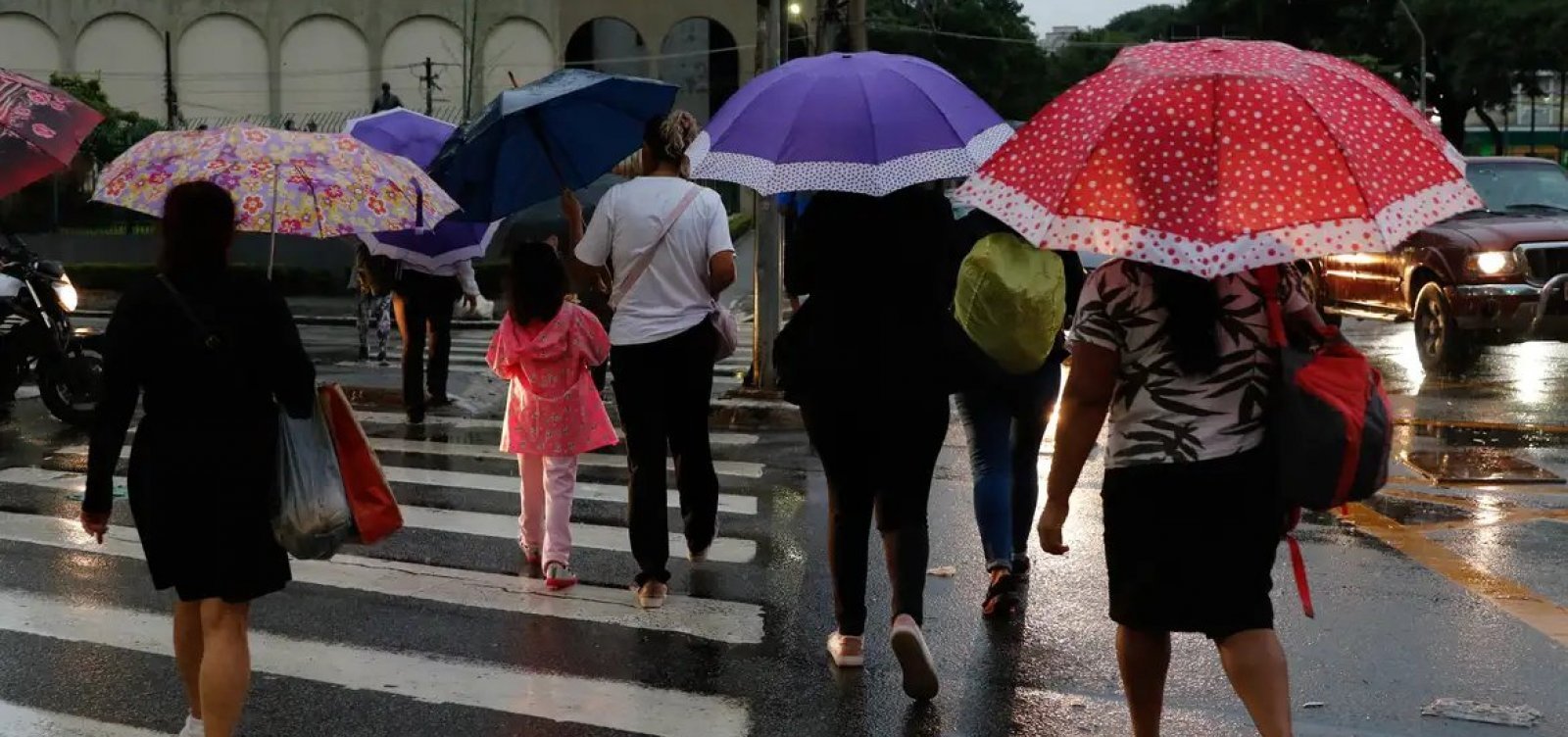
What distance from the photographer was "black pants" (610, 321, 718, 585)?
6.35 m

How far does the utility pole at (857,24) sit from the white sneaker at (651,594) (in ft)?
31.8

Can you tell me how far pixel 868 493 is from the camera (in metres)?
5.40

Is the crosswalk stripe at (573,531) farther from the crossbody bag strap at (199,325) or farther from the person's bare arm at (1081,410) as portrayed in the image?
the person's bare arm at (1081,410)

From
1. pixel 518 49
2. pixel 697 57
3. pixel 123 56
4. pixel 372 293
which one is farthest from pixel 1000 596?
pixel 123 56

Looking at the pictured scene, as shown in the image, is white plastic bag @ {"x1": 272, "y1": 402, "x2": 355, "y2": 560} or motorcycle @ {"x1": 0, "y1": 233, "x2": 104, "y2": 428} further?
motorcycle @ {"x1": 0, "y1": 233, "x2": 104, "y2": 428}

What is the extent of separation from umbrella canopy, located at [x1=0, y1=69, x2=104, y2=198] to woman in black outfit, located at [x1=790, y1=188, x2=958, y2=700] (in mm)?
3172

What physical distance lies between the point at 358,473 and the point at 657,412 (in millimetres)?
1871

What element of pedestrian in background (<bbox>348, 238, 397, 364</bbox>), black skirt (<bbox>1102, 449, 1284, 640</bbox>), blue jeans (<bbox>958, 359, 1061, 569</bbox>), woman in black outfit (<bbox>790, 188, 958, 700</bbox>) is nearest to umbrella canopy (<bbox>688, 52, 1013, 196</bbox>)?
woman in black outfit (<bbox>790, 188, 958, 700</bbox>)

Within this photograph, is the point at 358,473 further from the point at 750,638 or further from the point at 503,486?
the point at 503,486

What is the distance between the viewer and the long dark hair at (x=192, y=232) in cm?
435

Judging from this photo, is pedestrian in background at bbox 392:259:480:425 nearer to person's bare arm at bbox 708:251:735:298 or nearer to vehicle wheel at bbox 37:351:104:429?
vehicle wheel at bbox 37:351:104:429

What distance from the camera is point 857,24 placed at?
629 inches

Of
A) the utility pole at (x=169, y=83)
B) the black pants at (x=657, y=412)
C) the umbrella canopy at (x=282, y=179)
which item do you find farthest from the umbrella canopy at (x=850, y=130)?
the utility pole at (x=169, y=83)

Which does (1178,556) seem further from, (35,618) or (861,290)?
(35,618)
